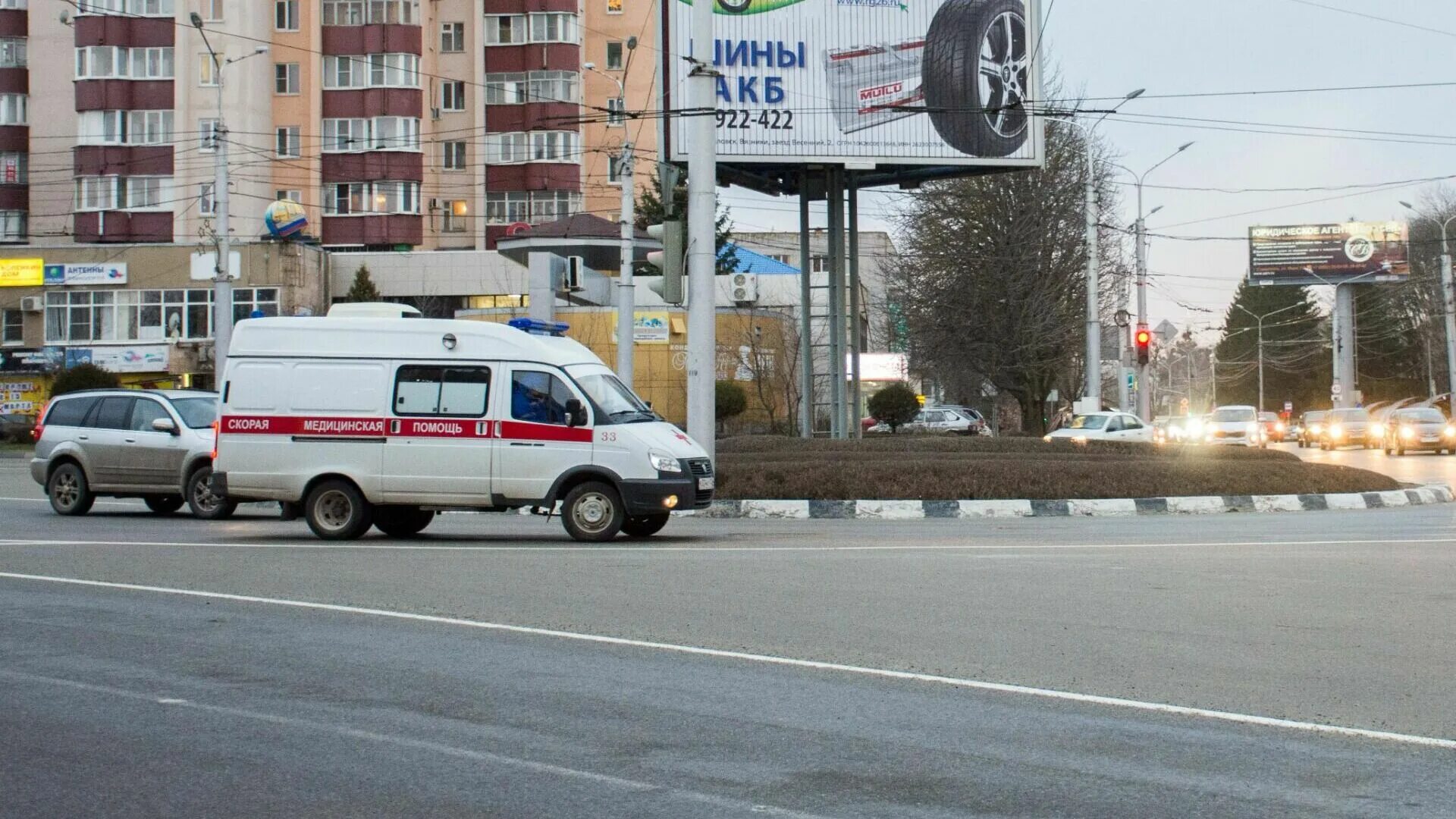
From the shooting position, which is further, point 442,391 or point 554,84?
point 554,84

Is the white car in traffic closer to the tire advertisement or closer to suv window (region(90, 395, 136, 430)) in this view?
the tire advertisement

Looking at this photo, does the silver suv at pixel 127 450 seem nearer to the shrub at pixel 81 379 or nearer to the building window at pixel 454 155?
the shrub at pixel 81 379

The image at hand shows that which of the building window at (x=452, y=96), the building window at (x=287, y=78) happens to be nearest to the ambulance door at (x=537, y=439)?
the building window at (x=287, y=78)

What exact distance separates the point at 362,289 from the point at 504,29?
15.6 meters

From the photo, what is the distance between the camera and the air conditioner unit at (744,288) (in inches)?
1966

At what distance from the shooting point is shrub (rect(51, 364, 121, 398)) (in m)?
46.5

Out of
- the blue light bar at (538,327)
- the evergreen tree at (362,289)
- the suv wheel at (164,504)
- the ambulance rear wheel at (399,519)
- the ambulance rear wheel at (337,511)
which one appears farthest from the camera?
the evergreen tree at (362,289)

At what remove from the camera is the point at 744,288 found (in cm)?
5012

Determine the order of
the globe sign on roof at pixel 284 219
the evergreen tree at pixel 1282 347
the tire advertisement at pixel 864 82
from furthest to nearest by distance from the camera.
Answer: the evergreen tree at pixel 1282 347 → the globe sign on roof at pixel 284 219 → the tire advertisement at pixel 864 82

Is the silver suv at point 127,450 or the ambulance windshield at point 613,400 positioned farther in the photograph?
the silver suv at point 127,450

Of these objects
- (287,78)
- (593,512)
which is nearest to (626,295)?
(593,512)

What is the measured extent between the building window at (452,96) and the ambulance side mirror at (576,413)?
52730 mm

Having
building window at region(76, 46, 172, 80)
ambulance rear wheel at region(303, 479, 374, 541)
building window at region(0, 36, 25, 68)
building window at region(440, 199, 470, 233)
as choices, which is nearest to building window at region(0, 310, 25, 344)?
building window at region(76, 46, 172, 80)

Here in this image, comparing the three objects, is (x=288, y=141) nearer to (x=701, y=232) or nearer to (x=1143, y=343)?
(x=1143, y=343)
